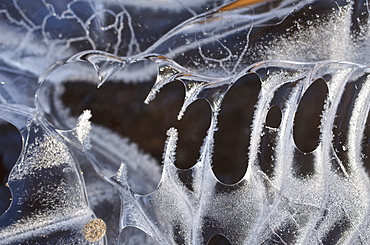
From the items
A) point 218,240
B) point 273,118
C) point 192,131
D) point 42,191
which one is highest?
point 273,118

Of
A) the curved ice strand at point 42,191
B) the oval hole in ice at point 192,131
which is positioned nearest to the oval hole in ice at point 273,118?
the oval hole in ice at point 192,131

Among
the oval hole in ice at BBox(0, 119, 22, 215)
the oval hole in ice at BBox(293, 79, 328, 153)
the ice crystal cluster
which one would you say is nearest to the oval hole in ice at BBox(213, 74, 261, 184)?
the ice crystal cluster

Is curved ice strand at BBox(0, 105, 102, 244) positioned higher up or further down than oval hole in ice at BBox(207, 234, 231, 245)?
further down

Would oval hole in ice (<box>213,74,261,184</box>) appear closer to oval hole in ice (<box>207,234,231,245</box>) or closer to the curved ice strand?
oval hole in ice (<box>207,234,231,245</box>)

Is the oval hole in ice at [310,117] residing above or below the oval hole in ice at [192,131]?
above

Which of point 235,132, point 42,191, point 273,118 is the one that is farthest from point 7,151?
point 273,118

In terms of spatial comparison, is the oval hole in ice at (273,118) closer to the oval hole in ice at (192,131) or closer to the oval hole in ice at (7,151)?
the oval hole in ice at (192,131)

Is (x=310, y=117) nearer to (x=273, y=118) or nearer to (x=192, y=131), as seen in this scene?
(x=273, y=118)
